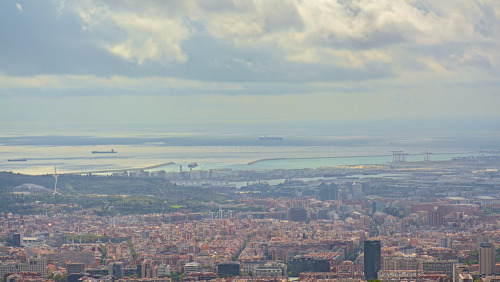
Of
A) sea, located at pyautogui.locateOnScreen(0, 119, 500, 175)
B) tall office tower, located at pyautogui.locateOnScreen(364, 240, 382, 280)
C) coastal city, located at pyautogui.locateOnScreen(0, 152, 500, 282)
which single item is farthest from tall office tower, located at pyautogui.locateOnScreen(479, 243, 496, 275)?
sea, located at pyautogui.locateOnScreen(0, 119, 500, 175)

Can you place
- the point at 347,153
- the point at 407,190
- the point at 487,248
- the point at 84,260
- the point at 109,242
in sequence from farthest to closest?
the point at 347,153 < the point at 407,190 < the point at 109,242 < the point at 84,260 < the point at 487,248

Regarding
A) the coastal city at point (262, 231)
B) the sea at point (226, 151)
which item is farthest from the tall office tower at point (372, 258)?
the sea at point (226, 151)

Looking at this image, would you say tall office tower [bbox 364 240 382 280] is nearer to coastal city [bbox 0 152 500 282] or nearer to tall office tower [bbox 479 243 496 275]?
coastal city [bbox 0 152 500 282]

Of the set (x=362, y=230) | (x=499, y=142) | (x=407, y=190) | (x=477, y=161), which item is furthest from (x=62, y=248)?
(x=499, y=142)

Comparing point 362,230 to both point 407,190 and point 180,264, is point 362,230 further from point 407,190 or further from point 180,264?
point 407,190

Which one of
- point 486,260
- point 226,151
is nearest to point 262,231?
point 486,260

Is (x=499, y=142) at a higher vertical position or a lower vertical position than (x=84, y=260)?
higher

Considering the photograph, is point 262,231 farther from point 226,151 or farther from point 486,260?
point 226,151
